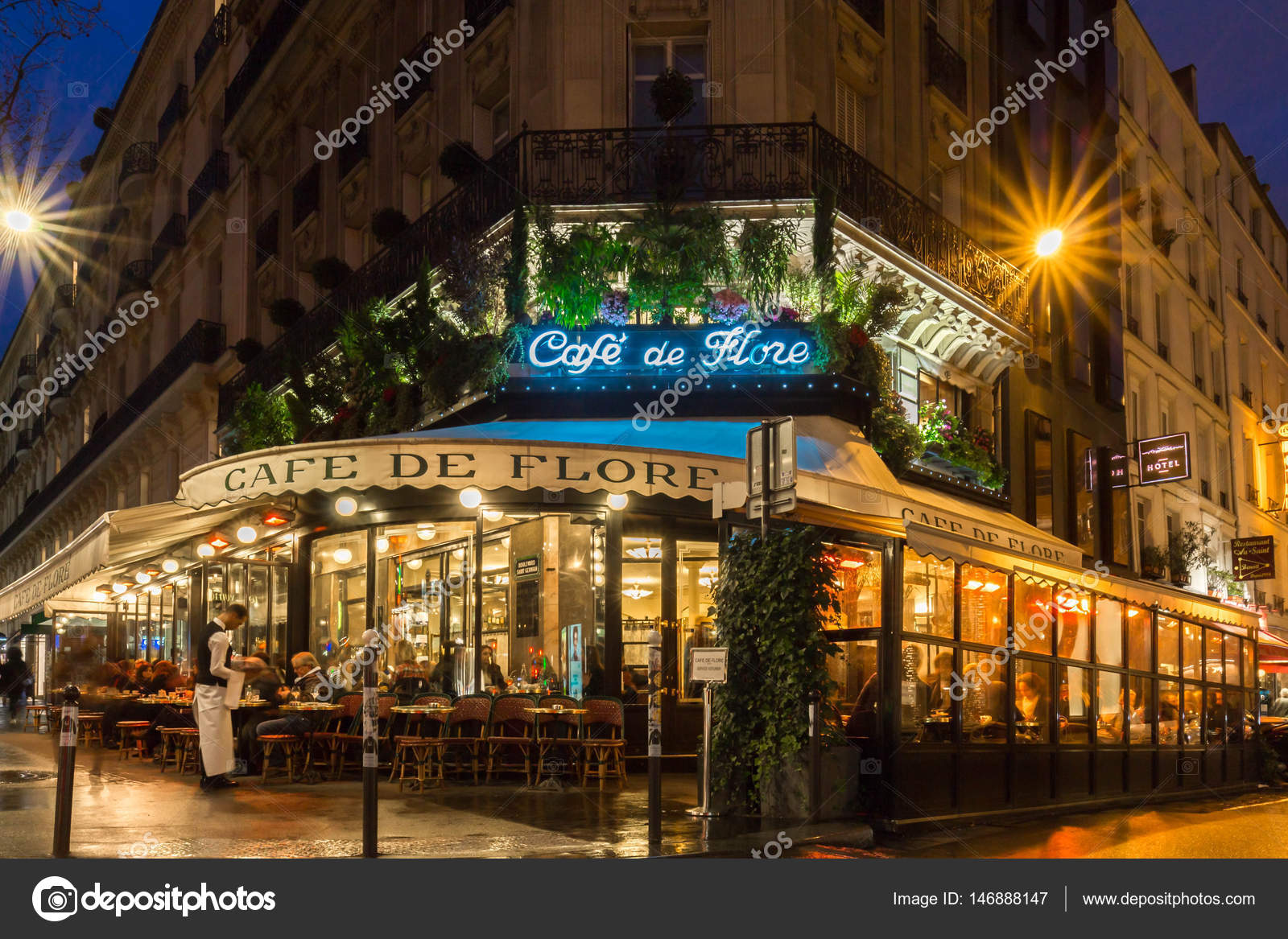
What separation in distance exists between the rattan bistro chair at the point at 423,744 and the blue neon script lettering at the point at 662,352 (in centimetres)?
424

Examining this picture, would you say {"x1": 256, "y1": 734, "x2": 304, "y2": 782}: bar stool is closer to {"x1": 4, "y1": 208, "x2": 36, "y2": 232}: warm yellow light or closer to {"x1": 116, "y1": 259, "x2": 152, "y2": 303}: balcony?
{"x1": 4, "y1": 208, "x2": 36, "y2": 232}: warm yellow light

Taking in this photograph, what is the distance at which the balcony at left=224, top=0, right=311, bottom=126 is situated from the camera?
24.5 metres

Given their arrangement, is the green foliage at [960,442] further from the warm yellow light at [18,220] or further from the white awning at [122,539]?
the warm yellow light at [18,220]

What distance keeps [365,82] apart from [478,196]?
6705 mm

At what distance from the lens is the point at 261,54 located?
25.9m

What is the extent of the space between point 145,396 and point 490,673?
60.6 feet

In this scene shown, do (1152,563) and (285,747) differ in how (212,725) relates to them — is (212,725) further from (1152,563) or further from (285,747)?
(1152,563)

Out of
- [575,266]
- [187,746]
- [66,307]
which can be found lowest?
[187,746]

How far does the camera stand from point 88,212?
1692 inches

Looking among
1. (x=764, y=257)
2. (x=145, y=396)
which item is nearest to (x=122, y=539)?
(x=764, y=257)

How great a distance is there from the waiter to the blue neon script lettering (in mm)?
5012

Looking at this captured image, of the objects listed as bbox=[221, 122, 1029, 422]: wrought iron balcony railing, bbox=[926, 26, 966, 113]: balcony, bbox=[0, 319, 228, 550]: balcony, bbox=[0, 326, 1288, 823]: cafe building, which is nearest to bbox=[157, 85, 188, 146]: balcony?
bbox=[0, 319, 228, 550]: balcony

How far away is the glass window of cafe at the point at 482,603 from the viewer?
14.9m

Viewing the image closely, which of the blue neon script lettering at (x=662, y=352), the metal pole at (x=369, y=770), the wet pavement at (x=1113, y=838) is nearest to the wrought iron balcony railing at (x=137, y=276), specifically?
the blue neon script lettering at (x=662, y=352)
